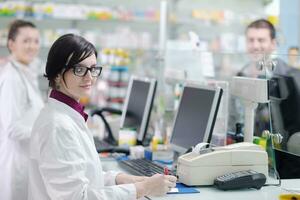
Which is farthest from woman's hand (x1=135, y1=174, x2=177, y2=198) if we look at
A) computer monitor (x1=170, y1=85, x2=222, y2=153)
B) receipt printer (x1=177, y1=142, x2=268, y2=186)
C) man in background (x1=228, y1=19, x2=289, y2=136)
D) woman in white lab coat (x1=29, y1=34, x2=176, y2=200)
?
man in background (x1=228, y1=19, x2=289, y2=136)

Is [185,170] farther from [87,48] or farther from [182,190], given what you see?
[87,48]

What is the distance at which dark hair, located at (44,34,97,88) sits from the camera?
184 centimetres

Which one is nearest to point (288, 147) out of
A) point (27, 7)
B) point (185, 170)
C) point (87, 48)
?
point (185, 170)

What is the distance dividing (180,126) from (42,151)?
106 centimetres

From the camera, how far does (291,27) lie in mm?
4969

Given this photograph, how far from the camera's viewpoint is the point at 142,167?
2479mm

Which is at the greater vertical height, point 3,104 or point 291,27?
point 291,27

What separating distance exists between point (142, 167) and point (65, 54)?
885mm

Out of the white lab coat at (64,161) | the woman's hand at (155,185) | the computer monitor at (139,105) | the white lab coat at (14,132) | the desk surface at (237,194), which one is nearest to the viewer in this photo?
the white lab coat at (64,161)

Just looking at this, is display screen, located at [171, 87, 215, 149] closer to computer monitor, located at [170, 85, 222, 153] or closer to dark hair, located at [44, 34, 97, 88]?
computer monitor, located at [170, 85, 222, 153]

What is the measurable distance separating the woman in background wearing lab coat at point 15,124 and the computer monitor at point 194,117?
3.26 feet

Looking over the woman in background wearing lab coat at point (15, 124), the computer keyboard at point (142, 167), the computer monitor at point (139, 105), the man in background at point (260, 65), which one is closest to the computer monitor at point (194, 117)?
the computer keyboard at point (142, 167)

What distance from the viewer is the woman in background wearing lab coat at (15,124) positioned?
2.99m

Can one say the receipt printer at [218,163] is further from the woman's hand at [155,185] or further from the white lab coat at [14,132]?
the white lab coat at [14,132]
